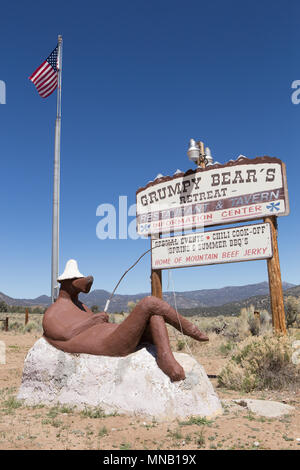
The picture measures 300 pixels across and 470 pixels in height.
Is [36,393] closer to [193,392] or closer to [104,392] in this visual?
[104,392]

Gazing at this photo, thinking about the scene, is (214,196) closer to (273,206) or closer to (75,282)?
(273,206)

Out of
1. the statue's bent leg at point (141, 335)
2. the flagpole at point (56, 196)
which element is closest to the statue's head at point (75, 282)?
the statue's bent leg at point (141, 335)

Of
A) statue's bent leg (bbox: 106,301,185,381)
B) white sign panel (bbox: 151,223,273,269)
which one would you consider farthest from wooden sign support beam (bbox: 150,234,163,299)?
statue's bent leg (bbox: 106,301,185,381)

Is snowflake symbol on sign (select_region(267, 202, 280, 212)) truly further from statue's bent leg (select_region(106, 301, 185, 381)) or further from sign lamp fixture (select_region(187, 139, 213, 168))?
statue's bent leg (select_region(106, 301, 185, 381))

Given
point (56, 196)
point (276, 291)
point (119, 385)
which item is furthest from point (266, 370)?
point (56, 196)

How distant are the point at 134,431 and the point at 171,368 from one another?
0.88m

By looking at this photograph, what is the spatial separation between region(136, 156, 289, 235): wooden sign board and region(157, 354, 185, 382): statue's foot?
183 inches

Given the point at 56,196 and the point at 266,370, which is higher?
the point at 56,196

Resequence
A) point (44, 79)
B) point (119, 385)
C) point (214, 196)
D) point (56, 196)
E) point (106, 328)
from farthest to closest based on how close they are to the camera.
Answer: point (44, 79) < point (56, 196) < point (214, 196) < point (106, 328) < point (119, 385)

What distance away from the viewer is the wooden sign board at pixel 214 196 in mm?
8578

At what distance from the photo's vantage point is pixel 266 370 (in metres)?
7.16

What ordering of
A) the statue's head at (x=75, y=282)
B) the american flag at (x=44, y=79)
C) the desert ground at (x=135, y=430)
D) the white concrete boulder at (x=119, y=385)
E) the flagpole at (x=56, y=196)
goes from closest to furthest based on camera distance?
the desert ground at (x=135, y=430) → the white concrete boulder at (x=119, y=385) → the statue's head at (x=75, y=282) → the flagpole at (x=56, y=196) → the american flag at (x=44, y=79)

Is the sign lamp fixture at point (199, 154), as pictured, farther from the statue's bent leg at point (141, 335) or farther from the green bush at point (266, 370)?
the statue's bent leg at point (141, 335)

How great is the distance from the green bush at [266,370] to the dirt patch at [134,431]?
1.23 m
